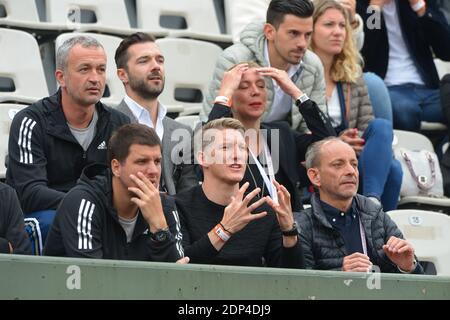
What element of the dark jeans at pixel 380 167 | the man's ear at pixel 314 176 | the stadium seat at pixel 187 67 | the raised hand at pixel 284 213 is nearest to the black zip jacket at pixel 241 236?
the raised hand at pixel 284 213

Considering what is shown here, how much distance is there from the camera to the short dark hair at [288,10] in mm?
8320

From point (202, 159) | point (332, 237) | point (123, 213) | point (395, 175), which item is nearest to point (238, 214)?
point (123, 213)

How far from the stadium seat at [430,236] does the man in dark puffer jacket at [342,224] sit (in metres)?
0.90

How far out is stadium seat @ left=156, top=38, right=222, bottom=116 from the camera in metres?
9.03

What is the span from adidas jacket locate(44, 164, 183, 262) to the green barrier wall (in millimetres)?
514

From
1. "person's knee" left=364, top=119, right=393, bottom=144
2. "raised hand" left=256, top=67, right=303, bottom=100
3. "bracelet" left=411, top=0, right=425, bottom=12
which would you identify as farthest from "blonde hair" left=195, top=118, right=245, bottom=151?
"bracelet" left=411, top=0, right=425, bottom=12

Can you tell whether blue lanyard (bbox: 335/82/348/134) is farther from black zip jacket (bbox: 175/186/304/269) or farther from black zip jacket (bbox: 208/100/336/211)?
black zip jacket (bbox: 175/186/304/269)

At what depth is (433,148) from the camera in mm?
9594

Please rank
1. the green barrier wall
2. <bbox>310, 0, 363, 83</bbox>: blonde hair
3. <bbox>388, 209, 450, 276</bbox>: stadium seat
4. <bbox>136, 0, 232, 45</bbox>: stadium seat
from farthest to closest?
1. <bbox>136, 0, 232, 45</bbox>: stadium seat
2. <bbox>310, 0, 363, 83</bbox>: blonde hair
3. <bbox>388, 209, 450, 276</bbox>: stadium seat
4. the green barrier wall

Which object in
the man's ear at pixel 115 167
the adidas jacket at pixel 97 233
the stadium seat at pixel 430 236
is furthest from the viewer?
the stadium seat at pixel 430 236

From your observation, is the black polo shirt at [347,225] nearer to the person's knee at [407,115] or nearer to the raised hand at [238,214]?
the raised hand at [238,214]

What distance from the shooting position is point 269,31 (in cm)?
838

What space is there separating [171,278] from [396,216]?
259cm
